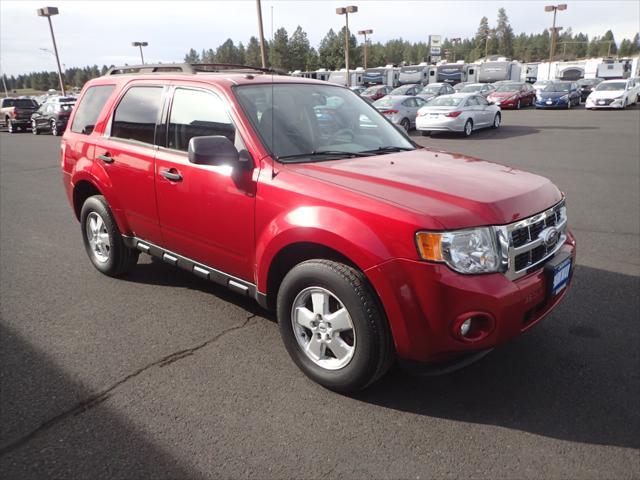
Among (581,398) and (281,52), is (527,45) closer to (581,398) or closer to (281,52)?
(281,52)

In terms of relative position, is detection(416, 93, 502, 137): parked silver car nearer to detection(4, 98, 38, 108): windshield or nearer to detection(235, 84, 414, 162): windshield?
detection(235, 84, 414, 162): windshield

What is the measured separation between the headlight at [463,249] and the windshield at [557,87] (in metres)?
31.2

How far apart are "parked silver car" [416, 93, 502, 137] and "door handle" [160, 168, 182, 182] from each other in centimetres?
1515

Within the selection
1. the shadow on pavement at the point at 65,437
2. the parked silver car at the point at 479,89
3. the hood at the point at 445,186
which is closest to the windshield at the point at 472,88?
the parked silver car at the point at 479,89

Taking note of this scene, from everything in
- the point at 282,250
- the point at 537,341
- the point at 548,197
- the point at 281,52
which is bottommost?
the point at 537,341

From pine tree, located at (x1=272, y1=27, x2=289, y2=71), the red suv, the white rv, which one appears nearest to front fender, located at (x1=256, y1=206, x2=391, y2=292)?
the red suv

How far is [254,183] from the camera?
322 cm

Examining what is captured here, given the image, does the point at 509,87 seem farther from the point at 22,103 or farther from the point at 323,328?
the point at 323,328

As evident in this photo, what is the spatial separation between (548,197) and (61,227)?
6.45 m

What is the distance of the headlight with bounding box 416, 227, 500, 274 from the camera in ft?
8.21

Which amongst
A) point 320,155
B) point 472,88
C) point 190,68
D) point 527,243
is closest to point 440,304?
→ point 527,243

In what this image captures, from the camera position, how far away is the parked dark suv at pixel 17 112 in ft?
94.0

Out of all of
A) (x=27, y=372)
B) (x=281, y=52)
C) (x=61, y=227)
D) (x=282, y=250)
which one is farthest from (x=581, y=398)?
(x=281, y=52)

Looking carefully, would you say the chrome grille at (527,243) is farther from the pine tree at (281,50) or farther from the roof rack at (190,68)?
the pine tree at (281,50)
